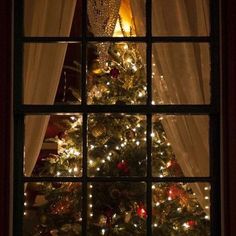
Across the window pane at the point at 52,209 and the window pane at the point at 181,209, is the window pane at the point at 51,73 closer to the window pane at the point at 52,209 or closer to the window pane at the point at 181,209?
the window pane at the point at 52,209

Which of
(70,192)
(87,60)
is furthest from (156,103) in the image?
(70,192)

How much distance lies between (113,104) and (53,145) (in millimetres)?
552

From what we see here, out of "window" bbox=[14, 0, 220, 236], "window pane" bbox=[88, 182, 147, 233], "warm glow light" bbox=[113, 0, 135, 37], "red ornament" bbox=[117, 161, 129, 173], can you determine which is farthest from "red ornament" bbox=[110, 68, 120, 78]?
"window pane" bbox=[88, 182, 147, 233]

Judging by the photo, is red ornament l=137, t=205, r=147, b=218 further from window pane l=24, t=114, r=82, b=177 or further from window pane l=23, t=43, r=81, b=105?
window pane l=23, t=43, r=81, b=105

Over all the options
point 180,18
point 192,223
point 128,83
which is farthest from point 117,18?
point 192,223

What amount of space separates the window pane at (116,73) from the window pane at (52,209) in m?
0.65

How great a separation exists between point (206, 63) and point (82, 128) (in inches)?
35.2

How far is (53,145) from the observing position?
4.75 metres

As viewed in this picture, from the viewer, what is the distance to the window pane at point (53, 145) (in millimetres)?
4426

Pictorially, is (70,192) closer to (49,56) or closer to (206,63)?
(49,56)

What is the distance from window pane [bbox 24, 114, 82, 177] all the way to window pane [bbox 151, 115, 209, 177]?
1.93ft
